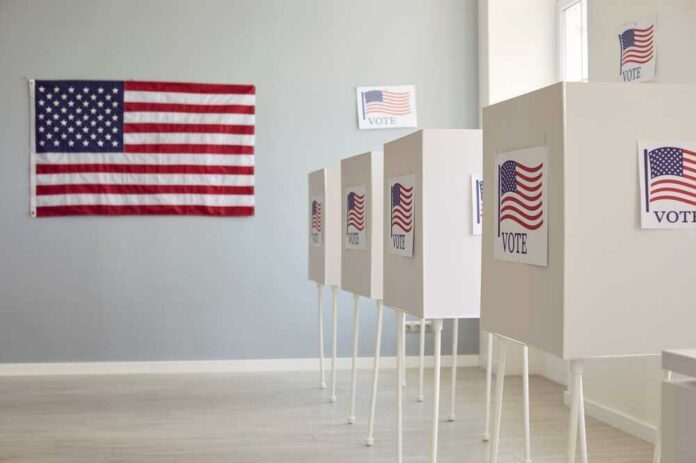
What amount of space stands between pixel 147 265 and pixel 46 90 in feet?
4.08

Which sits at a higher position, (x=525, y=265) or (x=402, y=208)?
(x=402, y=208)

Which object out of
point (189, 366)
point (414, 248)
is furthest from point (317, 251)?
point (414, 248)

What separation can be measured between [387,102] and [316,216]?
55.2 inches

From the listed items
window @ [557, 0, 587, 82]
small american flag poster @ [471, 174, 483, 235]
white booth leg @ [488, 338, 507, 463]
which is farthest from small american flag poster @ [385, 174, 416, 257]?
window @ [557, 0, 587, 82]

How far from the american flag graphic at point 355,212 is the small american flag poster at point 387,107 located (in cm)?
200

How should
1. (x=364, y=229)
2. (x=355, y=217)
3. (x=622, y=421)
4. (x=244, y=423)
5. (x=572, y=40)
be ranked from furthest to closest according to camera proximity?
(x=572, y=40)
(x=244, y=423)
(x=622, y=421)
(x=355, y=217)
(x=364, y=229)

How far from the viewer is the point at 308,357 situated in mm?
5840

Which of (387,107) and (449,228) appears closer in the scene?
(449,228)

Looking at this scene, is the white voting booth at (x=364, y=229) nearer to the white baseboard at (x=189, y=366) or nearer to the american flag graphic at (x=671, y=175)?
Result: the american flag graphic at (x=671, y=175)

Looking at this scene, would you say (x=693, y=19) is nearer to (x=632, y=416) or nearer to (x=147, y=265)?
(x=632, y=416)

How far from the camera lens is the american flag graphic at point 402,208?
312cm

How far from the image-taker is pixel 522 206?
2174mm

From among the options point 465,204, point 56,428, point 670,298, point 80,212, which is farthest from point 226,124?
point 670,298

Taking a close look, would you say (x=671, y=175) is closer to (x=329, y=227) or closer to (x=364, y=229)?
(x=364, y=229)
